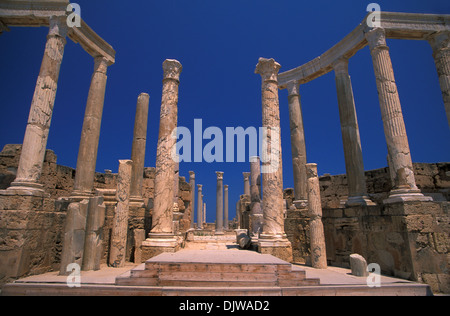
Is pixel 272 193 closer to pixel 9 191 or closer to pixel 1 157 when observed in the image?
pixel 9 191

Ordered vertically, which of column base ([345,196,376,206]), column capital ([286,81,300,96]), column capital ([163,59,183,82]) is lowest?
column base ([345,196,376,206])

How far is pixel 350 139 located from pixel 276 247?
6799mm

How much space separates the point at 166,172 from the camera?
9.42 meters

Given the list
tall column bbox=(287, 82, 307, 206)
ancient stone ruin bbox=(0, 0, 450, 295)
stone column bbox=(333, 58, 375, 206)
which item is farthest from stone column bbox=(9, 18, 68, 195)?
stone column bbox=(333, 58, 375, 206)

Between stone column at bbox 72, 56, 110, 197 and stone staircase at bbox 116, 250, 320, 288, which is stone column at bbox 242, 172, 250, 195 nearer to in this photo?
stone column at bbox 72, 56, 110, 197

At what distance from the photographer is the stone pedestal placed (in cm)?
879

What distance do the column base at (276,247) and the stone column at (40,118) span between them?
7944 millimetres

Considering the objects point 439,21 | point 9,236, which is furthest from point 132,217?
point 439,21

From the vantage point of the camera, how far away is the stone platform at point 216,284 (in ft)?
17.5

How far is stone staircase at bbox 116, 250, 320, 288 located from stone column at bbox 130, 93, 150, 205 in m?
6.33

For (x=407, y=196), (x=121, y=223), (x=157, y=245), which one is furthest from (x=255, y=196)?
(x=121, y=223)

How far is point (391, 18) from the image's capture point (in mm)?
10891

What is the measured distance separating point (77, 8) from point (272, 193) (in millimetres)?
11279

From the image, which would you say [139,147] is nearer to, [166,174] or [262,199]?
[166,174]
